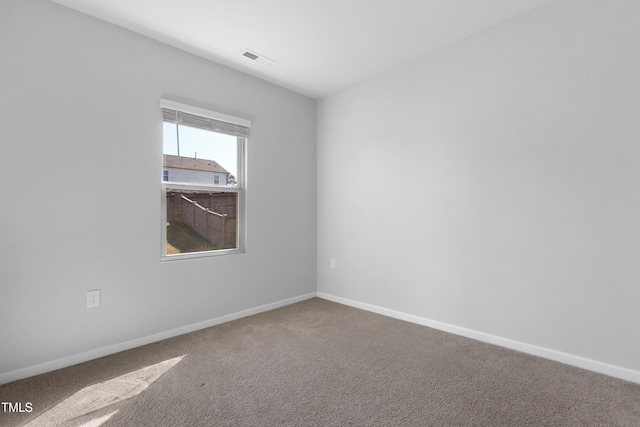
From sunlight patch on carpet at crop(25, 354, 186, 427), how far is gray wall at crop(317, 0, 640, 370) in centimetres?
216

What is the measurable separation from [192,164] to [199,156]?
11 cm

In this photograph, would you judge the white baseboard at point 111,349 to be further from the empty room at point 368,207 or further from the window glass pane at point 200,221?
the window glass pane at point 200,221

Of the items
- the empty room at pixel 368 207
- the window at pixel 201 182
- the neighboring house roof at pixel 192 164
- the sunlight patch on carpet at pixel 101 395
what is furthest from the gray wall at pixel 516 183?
the sunlight patch on carpet at pixel 101 395

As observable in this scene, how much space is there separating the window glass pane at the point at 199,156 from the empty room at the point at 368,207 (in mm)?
20

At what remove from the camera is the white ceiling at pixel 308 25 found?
7.23 ft

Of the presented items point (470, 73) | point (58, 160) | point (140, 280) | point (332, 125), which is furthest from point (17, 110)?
point (470, 73)

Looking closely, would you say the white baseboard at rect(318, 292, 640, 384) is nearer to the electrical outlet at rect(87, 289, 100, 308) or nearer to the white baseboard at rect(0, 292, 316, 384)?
the white baseboard at rect(0, 292, 316, 384)

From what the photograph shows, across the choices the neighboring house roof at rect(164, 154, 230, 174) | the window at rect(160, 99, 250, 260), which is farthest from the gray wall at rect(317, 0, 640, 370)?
the neighboring house roof at rect(164, 154, 230, 174)

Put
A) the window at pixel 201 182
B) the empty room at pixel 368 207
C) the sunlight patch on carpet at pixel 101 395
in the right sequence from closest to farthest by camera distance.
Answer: the sunlight patch on carpet at pixel 101 395 → the empty room at pixel 368 207 → the window at pixel 201 182

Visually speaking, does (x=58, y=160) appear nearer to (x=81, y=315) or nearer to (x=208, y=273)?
(x=81, y=315)

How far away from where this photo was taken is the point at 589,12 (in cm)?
208

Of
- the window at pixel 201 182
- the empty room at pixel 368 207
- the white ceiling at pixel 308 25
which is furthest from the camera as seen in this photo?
the window at pixel 201 182

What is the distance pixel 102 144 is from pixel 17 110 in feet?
1.57

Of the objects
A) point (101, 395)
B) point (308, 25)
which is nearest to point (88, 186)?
→ point (101, 395)
